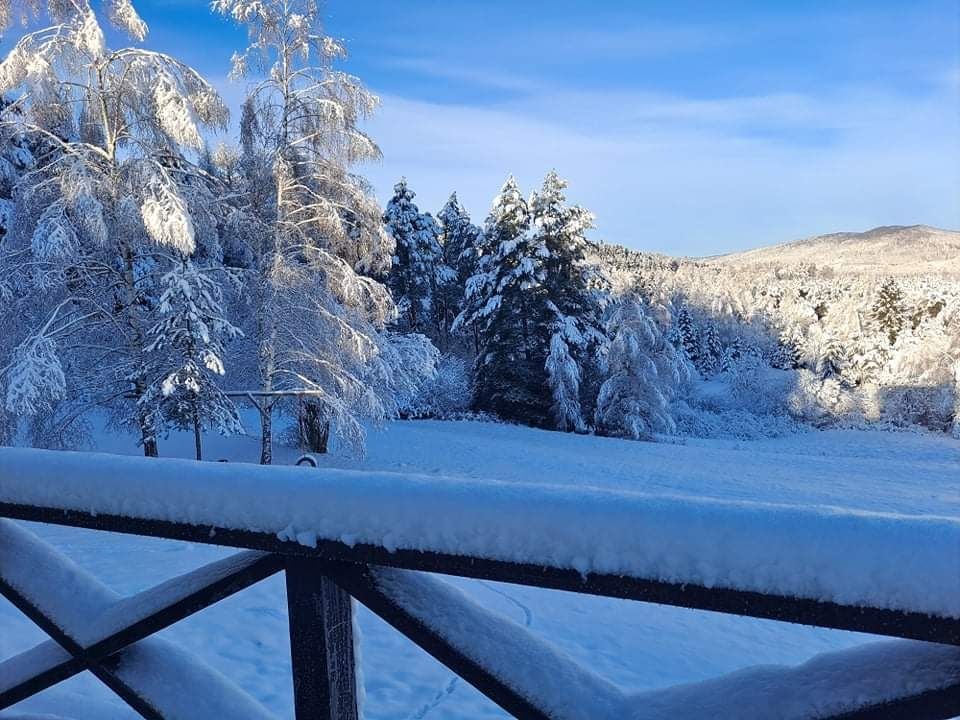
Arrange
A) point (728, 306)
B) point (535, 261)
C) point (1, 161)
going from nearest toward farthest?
point (1, 161) → point (535, 261) → point (728, 306)

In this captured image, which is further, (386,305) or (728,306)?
(728,306)

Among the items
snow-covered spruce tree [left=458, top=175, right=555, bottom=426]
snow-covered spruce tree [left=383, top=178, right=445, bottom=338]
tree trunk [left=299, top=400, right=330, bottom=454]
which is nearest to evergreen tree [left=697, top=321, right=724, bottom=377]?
snow-covered spruce tree [left=383, top=178, right=445, bottom=338]

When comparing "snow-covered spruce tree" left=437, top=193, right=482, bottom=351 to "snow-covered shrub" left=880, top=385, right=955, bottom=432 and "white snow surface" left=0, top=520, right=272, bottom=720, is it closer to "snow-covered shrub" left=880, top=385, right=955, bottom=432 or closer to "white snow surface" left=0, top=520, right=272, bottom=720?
"snow-covered shrub" left=880, top=385, right=955, bottom=432

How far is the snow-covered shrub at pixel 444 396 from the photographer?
961 inches

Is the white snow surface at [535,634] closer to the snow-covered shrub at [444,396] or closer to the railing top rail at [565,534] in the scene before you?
the railing top rail at [565,534]

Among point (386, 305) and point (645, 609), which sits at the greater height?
point (386, 305)

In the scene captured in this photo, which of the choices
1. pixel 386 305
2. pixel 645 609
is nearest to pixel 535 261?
pixel 386 305

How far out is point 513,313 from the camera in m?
23.5

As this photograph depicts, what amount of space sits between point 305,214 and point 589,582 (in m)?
11.6

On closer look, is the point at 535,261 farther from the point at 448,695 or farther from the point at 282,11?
the point at 448,695

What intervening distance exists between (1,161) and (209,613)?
10076 millimetres

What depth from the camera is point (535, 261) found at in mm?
23078

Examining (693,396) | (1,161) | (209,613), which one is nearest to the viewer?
(209,613)

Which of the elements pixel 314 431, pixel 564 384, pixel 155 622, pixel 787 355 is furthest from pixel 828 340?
pixel 155 622
